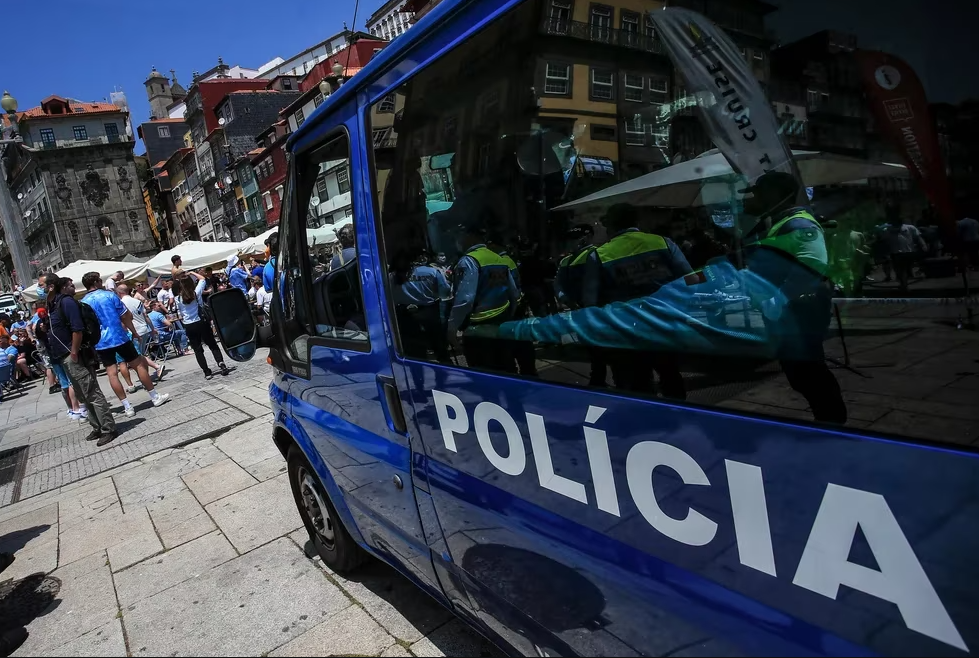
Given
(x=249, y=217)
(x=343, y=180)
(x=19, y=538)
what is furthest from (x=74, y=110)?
(x=343, y=180)

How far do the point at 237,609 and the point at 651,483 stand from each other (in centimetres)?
271

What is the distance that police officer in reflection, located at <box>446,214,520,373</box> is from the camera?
5.54 feet

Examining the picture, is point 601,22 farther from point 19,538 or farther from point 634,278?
point 19,538

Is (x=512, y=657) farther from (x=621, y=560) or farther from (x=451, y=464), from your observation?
(x=621, y=560)

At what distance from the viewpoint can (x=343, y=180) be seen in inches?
87.9

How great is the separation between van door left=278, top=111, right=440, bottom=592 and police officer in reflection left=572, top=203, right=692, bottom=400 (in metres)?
0.98

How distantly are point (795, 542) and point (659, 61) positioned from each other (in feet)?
3.23

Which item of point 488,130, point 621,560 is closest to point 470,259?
point 488,130

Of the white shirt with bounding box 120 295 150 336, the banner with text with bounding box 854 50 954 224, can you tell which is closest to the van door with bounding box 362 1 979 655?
the banner with text with bounding box 854 50 954 224

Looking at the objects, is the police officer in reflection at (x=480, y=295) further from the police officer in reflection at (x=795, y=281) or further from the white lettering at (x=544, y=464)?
the police officer in reflection at (x=795, y=281)

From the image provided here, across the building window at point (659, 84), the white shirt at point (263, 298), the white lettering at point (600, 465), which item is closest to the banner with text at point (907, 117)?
the building window at point (659, 84)

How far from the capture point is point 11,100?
29.8 m

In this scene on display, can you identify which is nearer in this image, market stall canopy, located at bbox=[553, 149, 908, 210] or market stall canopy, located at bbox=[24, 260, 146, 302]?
market stall canopy, located at bbox=[553, 149, 908, 210]

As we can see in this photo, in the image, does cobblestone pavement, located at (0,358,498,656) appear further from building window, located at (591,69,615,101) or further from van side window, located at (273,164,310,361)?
building window, located at (591,69,615,101)
